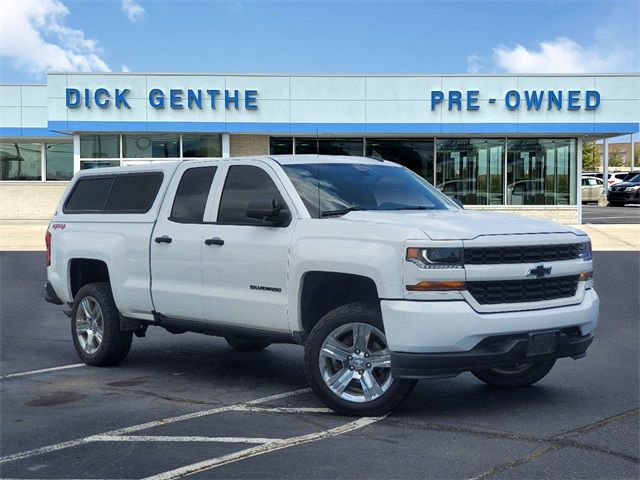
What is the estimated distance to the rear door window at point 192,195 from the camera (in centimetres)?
757

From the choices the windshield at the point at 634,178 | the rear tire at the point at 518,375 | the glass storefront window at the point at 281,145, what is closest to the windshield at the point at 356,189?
the rear tire at the point at 518,375

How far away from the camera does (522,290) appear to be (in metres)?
6.05

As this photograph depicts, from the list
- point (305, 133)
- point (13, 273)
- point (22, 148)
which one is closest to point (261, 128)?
point (305, 133)

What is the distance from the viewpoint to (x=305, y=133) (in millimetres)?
30359

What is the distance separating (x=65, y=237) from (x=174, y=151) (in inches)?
897

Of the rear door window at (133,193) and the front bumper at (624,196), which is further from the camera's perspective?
the front bumper at (624,196)

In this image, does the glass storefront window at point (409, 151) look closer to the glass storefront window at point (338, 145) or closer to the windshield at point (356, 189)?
the glass storefront window at point (338, 145)

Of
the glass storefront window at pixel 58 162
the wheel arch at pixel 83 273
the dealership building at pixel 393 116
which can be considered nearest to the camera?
the wheel arch at pixel 83 273

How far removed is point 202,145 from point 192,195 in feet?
78.7

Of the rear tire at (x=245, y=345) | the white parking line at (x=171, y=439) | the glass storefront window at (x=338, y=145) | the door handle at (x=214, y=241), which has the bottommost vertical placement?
the white parking line at (x=171, y=439)

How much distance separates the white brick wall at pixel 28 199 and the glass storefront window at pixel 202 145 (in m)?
6.75

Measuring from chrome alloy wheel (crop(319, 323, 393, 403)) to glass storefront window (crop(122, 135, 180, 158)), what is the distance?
2568 centimetres

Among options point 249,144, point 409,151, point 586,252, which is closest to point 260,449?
point 586,252

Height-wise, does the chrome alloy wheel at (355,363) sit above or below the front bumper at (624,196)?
below
